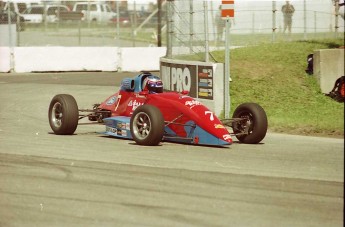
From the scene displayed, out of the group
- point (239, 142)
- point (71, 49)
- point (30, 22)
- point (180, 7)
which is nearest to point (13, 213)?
point (239, 142)

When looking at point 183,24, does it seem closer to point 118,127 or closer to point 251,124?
point 118,127

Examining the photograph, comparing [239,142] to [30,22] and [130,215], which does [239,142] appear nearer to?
[130,215]

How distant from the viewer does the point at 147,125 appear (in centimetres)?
1176

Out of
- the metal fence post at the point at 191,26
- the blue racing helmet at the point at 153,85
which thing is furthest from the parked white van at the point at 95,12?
the blue racing helmet at the point at 153,85

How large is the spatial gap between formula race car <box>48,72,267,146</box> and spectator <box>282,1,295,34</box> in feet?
33.4

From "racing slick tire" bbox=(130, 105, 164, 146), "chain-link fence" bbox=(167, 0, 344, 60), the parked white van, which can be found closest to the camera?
"racing slick tire" bbox=(130, 105, 164, 146)

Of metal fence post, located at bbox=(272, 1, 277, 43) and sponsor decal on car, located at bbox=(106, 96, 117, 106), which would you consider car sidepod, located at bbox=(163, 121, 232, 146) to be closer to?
sponsor decal on car, located at bbox=(106, 96, 117, 106)

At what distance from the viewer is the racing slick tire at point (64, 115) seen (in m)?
12.8

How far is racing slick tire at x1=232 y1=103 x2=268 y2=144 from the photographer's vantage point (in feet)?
39.2

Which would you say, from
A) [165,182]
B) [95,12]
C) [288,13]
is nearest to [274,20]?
[288,13]

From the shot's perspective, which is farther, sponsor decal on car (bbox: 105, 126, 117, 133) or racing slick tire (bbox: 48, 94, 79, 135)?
racing slick tire (bbox: 48, 94, 79, 135)

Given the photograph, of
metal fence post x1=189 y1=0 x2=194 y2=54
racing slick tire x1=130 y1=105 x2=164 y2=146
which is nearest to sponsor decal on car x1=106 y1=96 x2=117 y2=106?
racing slick tire x1=130 y1=105 x2=164 y2=146

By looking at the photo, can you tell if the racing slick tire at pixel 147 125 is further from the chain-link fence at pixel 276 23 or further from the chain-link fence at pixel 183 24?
the chain-link fence at pixel 276 23

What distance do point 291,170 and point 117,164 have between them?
6.72 feet
